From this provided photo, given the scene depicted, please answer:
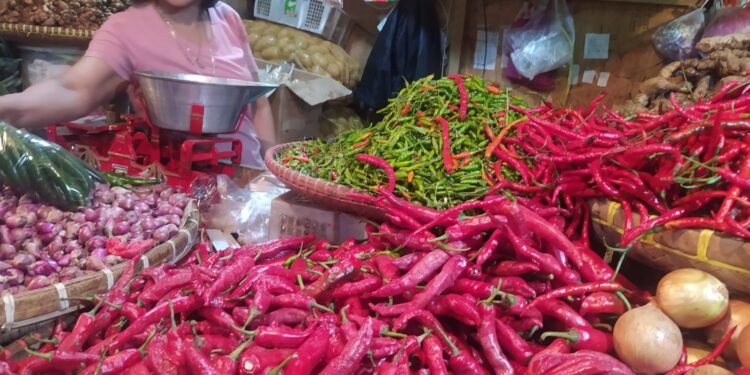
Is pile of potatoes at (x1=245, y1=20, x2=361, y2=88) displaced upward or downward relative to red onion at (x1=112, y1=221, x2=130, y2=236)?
upward

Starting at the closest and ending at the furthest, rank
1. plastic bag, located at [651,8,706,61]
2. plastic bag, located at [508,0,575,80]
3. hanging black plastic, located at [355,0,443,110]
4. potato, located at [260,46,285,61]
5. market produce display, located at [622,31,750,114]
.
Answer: market produce display, located at [622,31,750,114] → plastic bag, located at [651,8,706,61] → plastic bag, located at [508,0,575,80] → hanging black plastic, located at [355,0,443,110] → potato, located at [260,46,285,61]

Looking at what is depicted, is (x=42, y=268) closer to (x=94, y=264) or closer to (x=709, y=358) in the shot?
(x=94, y=264)

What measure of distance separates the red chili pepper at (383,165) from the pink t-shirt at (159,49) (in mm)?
1277

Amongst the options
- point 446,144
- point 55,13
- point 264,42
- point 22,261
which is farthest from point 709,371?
point 264,42

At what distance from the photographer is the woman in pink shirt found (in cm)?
284

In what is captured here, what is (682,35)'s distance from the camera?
393cm

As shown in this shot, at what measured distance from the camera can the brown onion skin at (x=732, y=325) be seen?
1.33 meters

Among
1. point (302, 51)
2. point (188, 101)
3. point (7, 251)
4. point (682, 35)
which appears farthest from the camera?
point (302, 51)

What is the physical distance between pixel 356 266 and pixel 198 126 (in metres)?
1.42

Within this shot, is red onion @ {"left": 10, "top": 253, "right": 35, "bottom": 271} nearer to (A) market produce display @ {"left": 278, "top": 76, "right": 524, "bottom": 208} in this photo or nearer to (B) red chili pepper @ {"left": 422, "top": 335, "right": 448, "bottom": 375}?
(A) market produce display @ {"left": 278, "top": 76, "right": 524, "bottom": 208}

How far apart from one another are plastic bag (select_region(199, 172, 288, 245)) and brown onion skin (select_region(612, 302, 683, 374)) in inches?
60.6

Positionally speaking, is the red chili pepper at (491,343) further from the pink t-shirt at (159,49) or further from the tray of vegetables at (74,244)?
the pink t-shirt at (159,49)

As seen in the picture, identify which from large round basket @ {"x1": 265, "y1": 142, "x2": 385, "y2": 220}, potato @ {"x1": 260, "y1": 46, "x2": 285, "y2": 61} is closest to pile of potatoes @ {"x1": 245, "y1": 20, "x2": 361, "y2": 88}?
potato @ {"x1": 260, "y1": 46, "x2": 285, "y2": 61}

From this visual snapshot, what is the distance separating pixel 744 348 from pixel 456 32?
4.23 meters
